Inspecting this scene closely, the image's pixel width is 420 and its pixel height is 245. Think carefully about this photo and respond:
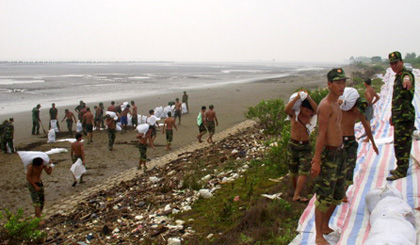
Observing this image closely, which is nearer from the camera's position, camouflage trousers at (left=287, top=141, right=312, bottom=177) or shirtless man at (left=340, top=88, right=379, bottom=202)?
shirtless man at (left=340, top=88, right=379, bottom=202)

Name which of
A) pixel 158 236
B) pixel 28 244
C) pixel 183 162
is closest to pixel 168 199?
pixel 158 236

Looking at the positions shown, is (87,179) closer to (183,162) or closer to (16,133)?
(183,162)

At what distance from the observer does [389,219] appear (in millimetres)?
3207

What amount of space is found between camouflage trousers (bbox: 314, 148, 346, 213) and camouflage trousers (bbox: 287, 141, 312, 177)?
1.09 meters

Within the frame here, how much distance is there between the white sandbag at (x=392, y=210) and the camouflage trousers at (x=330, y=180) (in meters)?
0.44

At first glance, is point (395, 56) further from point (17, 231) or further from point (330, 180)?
point (17, 231)

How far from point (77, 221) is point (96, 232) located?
3.16 ft

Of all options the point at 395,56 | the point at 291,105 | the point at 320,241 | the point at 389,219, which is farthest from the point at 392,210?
the point at 395,56

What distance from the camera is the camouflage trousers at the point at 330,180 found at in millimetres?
3289

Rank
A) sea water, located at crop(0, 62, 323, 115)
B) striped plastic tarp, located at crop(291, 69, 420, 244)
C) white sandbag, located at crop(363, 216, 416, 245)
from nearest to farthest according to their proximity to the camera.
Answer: white sandbag, located at crop(363, 216, 416, 245)
striped plastic tarp, located at crop(291, 69, 420, 244)
sea water, located at crop(0, 62, 323, 115)

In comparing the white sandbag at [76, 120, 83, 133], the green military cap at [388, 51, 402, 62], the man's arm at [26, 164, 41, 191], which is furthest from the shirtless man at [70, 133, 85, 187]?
the green military cap at [388, 51, 402, 62]

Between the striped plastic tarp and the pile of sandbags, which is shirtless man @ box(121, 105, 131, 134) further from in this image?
the pile of sandbags

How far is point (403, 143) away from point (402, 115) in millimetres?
408

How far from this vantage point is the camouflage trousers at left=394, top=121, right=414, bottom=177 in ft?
15.3
